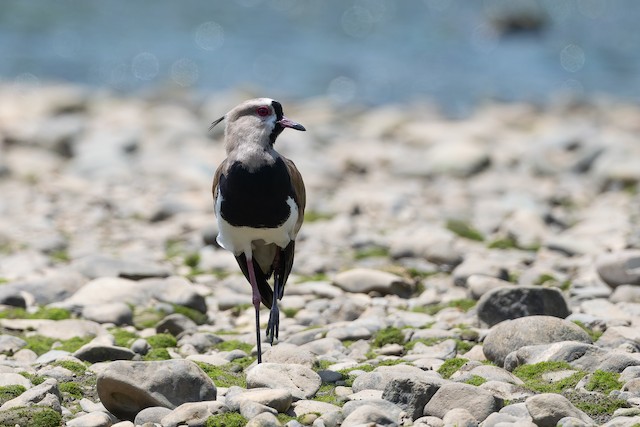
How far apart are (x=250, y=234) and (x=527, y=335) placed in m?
1.82

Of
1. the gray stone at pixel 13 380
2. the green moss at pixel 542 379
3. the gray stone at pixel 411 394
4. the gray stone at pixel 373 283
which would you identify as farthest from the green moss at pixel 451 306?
the gray stone at pixel 13 380

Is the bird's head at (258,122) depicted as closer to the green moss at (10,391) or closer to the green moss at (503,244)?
the green moss at (10,391)

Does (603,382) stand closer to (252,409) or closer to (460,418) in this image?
(460,418)

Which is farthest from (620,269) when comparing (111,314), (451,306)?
(111,314)

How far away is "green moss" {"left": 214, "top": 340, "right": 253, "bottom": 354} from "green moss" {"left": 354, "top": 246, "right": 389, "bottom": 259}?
9.76 feet

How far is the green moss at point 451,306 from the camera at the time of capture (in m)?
7.97

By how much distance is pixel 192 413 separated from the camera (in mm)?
5137

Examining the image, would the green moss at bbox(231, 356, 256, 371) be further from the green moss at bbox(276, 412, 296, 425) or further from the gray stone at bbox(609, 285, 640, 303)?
the gray stone at bbox(609, 285, 640, 303)

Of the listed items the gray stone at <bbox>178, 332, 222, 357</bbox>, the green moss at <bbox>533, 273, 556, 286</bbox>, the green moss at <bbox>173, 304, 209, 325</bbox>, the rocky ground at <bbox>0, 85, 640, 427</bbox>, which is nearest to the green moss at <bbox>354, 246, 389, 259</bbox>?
the rocky ground at <bbox>0, 85, 640, 427</bbox>

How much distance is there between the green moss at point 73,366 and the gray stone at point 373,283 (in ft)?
9.52

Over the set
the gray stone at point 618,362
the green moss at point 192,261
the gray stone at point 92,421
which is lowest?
the gray stone at point 92,421

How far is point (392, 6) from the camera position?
31938 millimetres

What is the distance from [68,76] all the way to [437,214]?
14.6 meters

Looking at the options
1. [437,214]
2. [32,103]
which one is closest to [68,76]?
[32,103]
